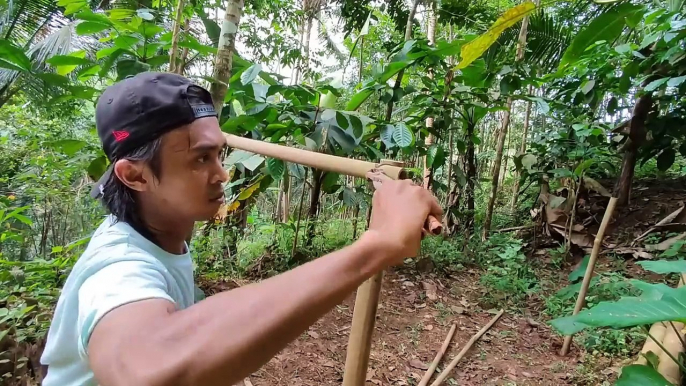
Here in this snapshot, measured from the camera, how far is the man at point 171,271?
48 cm

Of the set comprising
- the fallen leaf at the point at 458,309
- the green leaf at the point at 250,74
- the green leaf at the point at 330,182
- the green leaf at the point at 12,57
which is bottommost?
the fallen leaf at the point at 458,309

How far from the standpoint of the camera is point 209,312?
50 cm

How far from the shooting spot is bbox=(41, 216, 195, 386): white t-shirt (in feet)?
1.78

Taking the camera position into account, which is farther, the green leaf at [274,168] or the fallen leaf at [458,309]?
the fallen leaf at [458,309]

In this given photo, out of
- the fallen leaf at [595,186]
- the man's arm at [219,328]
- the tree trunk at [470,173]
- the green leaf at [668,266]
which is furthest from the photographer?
A: the fallen leaf at [595,186]

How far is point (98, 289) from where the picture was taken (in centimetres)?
56

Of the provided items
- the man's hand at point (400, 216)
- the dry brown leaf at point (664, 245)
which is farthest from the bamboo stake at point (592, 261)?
the man's hand at point (400, 216)

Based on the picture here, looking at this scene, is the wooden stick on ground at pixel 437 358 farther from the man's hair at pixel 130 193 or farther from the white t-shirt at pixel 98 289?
the man's hair at pixel 130 193

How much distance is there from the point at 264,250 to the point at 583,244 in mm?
2719

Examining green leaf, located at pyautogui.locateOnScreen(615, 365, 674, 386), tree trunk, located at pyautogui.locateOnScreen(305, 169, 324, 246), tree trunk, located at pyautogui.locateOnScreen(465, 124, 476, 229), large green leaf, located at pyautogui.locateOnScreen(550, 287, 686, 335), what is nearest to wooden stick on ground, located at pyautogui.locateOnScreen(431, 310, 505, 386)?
green leaf, located at pyautogui.locateOnScreen(615, 365, 674, 386)

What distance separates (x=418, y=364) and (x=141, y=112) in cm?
214

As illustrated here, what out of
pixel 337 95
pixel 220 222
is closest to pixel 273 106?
pixel 337 95

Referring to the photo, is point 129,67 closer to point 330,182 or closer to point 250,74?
point 250,74

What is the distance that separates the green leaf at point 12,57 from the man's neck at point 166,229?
1.40 meters
